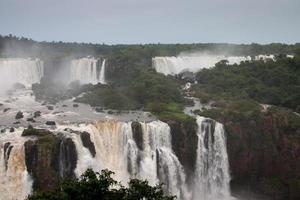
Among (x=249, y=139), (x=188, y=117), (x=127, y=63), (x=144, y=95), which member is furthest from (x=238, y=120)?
(x=127, y=63)

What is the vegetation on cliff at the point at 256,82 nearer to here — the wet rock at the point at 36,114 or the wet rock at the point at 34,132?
the wet rock at the point at 36,114

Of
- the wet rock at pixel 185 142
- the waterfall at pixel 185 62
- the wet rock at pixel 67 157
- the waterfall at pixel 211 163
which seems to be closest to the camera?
the wet rock at pixel 67 157

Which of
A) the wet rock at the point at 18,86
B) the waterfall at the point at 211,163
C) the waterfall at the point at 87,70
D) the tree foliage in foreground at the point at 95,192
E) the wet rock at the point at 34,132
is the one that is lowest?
the waterfall at the point at 211,163

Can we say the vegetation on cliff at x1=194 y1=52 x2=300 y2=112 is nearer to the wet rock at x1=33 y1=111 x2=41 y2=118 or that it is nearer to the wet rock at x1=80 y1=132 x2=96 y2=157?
the wet rock at x1=33 y1=111 x2=41 y2=118

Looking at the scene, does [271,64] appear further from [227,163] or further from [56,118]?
[56,118]

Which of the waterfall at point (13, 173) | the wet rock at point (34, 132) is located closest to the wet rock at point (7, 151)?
the waterfall at point (13, 173)

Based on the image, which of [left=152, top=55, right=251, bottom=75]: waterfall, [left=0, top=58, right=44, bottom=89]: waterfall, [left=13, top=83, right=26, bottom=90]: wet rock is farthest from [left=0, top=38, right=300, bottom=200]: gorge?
[left=152, top=55, right=251, bottom=75]: waterfall

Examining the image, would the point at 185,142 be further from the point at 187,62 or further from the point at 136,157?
the point at 187,62
